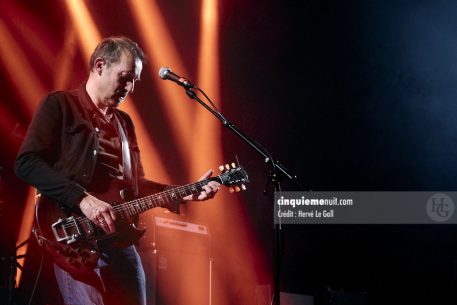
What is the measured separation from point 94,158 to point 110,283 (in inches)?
22.7

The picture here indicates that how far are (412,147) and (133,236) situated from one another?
3835 millimetres

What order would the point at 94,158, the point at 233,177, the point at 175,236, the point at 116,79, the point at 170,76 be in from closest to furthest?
the point at 94,158, the point at 116,79, the point at 170,76, the point at 233,177, the point at 175,236

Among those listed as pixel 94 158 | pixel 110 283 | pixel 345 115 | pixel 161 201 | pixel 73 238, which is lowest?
pixel 110 283


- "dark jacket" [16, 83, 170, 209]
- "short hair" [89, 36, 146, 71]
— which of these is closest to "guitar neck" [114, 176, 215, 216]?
"dark jacket" [16, 83, 170, 209]

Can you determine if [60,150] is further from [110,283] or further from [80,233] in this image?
[110,283]

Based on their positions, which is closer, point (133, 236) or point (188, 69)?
point (133, 236)

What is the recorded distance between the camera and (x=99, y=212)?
7.68 feet

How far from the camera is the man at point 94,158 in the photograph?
2348 millimetres

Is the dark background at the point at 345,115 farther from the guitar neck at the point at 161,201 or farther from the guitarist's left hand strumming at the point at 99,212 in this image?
the guitarist's left hand strumming at the point at 99,212

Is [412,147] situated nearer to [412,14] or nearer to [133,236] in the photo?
[412,14]

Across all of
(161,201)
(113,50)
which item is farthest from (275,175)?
(113,50)

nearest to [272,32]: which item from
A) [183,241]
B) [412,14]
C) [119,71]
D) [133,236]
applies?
[412,14]

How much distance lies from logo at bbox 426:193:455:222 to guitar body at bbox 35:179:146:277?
3.71 meters

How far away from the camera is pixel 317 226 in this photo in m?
5.73
